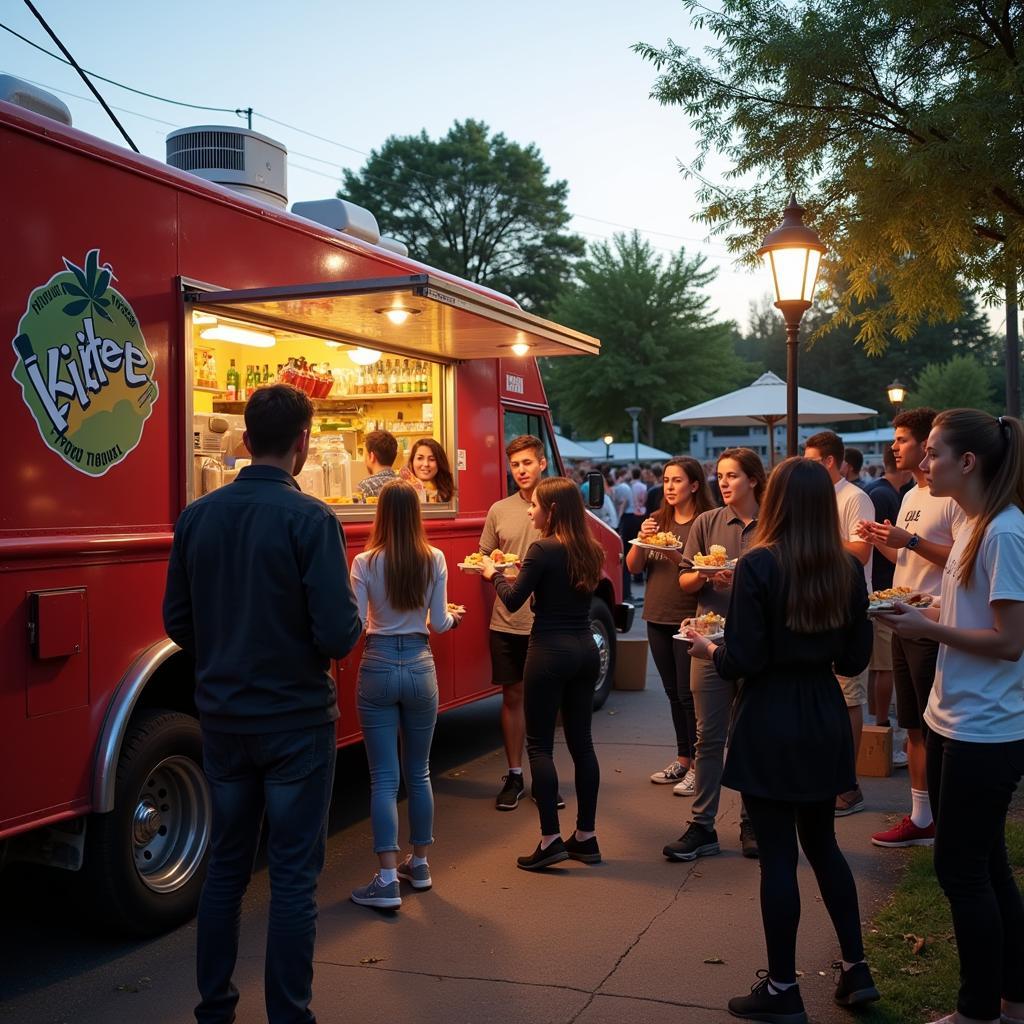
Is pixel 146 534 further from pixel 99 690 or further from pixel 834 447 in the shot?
pixel 834 447

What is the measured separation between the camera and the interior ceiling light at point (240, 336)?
608 cm

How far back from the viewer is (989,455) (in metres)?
3.60

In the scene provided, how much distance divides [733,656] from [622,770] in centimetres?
410

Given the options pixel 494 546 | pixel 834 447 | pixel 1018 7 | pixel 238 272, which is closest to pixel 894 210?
pixel 1018 7

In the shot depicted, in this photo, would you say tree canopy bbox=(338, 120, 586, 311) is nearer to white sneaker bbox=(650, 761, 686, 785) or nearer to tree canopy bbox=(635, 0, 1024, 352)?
tree canopy bbox=(635, 0, 1024, 352)

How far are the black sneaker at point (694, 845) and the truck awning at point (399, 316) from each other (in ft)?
9.77

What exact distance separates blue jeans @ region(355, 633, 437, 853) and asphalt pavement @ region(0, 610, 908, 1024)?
16.8 inches

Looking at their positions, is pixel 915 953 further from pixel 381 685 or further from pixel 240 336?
pixel 240 336

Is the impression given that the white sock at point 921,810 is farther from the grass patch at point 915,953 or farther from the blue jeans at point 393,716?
the blue jeans at point 393,716

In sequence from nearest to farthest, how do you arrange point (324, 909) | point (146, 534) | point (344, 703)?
point (146, 534)
point (324, 909)
point (344, 703)

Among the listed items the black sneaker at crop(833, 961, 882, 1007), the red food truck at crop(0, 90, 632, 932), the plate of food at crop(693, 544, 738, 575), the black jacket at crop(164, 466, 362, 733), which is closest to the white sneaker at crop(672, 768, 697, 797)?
the plate of food at crop(693, 544, 738, 575)

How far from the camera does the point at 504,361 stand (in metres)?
8.50

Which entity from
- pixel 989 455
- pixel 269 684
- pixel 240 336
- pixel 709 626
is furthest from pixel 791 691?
pixel 240 336

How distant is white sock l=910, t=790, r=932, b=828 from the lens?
5758 mm
